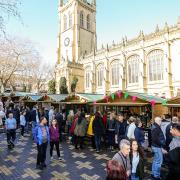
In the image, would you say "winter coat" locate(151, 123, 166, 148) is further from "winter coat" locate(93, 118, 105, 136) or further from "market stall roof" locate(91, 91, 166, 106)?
"market stall roof" locate(91, 91, 166, 106)

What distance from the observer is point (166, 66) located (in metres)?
31.4

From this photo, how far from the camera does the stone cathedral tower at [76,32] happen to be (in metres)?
49.2

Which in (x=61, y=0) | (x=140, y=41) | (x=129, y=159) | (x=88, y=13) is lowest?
(x=129, y=159)

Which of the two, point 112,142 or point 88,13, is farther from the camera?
point 88,13

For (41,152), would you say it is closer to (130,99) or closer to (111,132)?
(111,132)

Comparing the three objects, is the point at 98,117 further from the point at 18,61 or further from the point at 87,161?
the point at 18,61

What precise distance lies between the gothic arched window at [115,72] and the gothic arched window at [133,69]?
2.79 meters

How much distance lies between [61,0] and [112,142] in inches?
2167

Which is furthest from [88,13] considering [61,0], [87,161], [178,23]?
[87,161]

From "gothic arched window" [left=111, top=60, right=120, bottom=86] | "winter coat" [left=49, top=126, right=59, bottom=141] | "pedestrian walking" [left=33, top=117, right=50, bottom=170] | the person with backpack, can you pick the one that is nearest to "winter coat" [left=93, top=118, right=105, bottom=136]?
the person with backpack

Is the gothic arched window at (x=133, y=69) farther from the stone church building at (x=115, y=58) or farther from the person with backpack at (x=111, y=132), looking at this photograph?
the person with backpack at (x=111, y=132)

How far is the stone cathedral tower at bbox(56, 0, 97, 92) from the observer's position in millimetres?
49188

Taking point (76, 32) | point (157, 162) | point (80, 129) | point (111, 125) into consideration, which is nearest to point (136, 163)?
point (157, 162)

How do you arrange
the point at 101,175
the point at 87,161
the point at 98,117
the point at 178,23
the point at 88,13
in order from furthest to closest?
the point at 88,13
the point at 178,23
the point at 98,117
the point at 87,161
the point at 101,175
